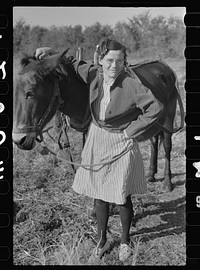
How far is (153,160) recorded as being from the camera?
346 cm

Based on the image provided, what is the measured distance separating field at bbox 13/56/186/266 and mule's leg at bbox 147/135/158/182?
74 mm

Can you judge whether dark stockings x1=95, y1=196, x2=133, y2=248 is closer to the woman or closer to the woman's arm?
the woman

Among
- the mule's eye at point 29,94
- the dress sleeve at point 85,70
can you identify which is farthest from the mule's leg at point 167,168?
the mule's eye at point 29,94

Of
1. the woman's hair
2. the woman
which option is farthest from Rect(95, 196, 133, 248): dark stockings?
the woman's hair

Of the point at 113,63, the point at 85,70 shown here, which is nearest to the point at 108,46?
the point at 113,63

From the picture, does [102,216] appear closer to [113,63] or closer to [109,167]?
[109,167]

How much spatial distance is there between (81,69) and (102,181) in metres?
0.65

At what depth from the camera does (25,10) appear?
2299 millimetres

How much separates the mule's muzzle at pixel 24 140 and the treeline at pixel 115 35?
0.50 m

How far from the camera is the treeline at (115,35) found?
95.8 inches

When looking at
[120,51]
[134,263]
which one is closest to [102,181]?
[134,263]

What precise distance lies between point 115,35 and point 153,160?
1.26m

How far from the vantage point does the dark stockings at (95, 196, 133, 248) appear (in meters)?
2.26

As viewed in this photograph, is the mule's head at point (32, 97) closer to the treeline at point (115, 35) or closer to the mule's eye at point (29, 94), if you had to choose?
the mule's eye at point (29, 94)
